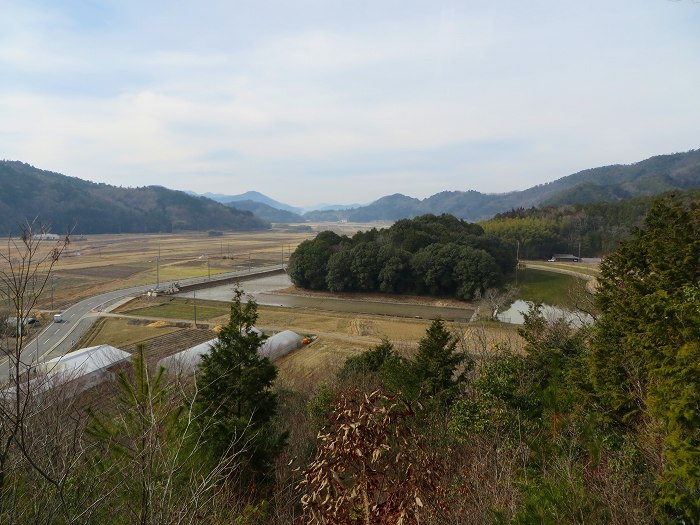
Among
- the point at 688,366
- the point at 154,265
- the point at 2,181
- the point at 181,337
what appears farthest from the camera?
the point at 2,181

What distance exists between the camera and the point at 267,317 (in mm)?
31203

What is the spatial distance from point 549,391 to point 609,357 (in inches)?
66.4

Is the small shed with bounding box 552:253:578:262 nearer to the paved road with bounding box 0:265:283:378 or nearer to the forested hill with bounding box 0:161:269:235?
the paved road with bounding box 0:265:283:378

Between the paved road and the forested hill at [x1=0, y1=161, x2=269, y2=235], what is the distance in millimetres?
48666

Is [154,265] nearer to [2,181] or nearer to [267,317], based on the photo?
[267,317]

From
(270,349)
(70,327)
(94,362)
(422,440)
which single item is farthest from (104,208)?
(422,440)

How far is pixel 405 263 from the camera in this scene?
39406 mm

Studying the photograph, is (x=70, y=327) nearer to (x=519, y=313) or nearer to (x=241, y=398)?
(x=241, y=398)

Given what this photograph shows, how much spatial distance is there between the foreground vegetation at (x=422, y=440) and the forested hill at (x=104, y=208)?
8213cm

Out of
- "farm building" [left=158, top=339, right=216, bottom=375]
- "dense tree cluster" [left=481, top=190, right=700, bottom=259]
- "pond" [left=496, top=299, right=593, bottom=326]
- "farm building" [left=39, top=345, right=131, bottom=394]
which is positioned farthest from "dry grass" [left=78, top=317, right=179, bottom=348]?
"dense tree cluster" [left=481, top=190, right=700, bottom=259]

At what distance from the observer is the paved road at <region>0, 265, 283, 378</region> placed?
20.7 metres

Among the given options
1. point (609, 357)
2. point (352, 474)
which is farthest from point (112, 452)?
point (609, 357)

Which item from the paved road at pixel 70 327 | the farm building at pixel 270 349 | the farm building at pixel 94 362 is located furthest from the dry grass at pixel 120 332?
the farm building at pixel 270 349

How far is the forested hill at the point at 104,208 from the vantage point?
10038 cm
